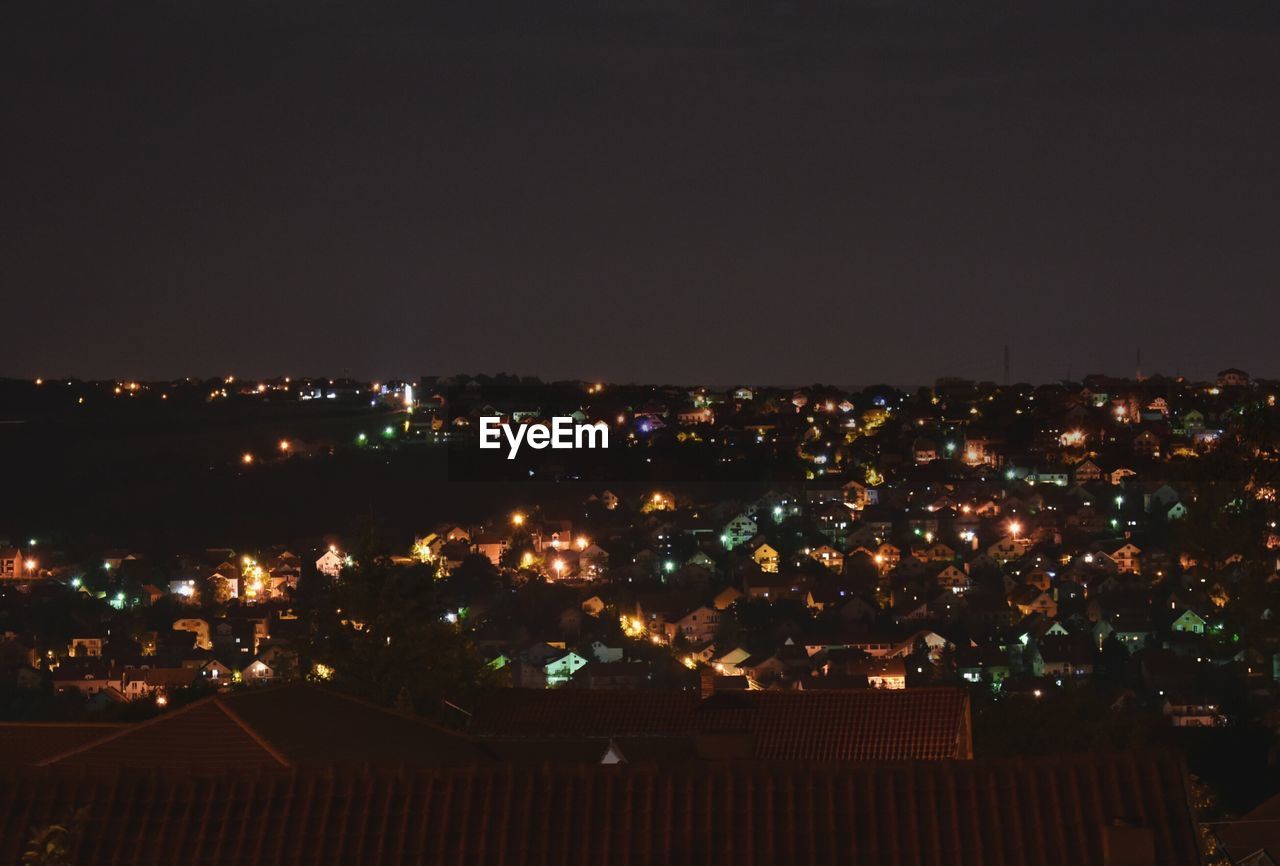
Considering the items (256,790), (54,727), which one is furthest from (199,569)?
(256,790)

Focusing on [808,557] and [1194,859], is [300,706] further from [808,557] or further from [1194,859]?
[808,557]

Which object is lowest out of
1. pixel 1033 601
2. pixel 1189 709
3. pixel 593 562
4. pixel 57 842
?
pixel 1189 709

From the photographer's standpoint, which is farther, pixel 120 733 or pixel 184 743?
pixel 120 733

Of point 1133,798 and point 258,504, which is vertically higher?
point 258,504

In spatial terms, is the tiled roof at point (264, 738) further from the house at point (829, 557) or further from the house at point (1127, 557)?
the house at point (1127, 557)

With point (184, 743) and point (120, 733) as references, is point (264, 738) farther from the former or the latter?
point (120, 733)

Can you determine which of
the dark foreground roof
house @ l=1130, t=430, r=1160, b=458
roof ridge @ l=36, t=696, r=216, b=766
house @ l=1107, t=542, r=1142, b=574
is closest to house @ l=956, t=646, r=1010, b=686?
house @ l=1107, t=542, r=1142, b=574

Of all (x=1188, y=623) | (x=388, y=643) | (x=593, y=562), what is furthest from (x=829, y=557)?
(x=388, y=643)
